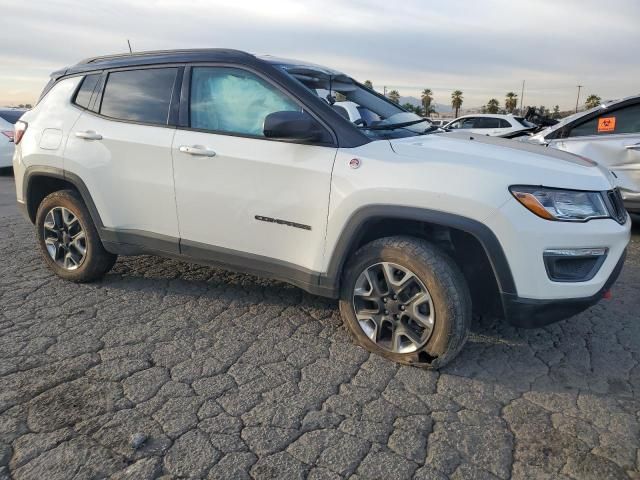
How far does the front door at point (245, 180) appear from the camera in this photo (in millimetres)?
3098

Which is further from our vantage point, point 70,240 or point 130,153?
point 70,240

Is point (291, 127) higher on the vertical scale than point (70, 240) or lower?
higher

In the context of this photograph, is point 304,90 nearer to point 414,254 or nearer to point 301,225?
point 301,225

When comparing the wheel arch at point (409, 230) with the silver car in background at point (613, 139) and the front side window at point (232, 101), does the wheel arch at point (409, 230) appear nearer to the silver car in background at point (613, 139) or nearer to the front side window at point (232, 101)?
the front side window at point (232, 101)

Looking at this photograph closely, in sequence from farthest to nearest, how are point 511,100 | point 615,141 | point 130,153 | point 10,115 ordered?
point 511,100, point 10,115, point 615,141, point 130,153

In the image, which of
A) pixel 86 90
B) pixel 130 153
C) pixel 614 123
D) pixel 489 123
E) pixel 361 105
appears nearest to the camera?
pixel 130 153

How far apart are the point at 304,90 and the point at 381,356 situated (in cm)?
171

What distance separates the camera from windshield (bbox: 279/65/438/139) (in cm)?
334

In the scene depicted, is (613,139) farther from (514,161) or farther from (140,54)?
(140,54)

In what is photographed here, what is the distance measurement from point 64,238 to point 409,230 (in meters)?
2.85

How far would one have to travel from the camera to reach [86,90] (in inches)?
160

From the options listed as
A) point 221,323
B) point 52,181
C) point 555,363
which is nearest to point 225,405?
point 221,323

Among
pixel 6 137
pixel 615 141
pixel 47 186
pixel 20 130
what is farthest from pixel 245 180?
pixel 6 137

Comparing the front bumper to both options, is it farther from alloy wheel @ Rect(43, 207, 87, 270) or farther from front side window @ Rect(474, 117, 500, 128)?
front side window @ Rect(474, 117, 500, 128)
